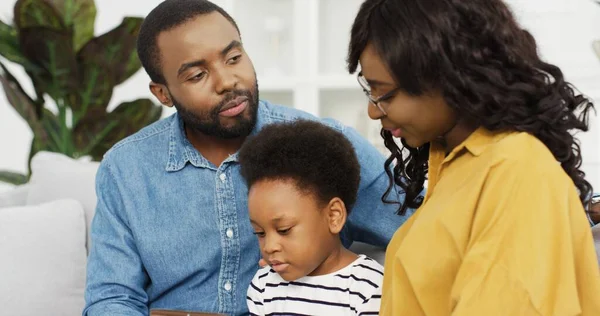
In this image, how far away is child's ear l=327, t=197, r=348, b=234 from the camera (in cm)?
167

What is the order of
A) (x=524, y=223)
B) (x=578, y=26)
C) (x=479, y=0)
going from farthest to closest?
1. (x=578, y=26)
2. (x=479, y=0)
3. (x=524, y=223)

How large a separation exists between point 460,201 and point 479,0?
0.30 meters

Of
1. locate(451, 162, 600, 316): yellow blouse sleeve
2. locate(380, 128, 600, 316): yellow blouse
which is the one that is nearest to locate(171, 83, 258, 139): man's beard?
locate(380, 128, 600, 316): yellow blouse

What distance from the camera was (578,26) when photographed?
343cm

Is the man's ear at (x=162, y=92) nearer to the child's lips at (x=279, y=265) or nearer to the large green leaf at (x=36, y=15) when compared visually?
the child's lips at (x=279, y=265)

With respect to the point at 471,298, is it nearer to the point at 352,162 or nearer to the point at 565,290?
the point at 565,290

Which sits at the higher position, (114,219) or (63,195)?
(114,219)

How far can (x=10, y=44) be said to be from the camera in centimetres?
312

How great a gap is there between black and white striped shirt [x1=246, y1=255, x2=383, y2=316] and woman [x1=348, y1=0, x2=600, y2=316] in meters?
0.32

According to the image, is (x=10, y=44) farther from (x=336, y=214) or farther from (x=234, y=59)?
(x=336, y=214)

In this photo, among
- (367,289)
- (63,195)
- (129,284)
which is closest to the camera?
(367,289)

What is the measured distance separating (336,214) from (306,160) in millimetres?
125

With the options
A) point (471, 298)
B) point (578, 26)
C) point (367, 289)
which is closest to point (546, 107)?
point (471, 298)

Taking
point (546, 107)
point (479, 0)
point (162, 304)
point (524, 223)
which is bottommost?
point (162, 304)
